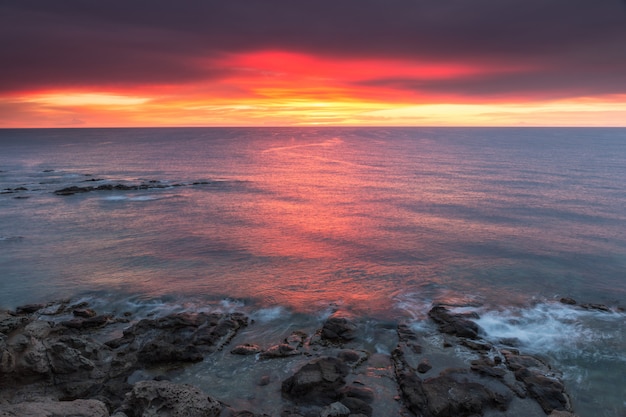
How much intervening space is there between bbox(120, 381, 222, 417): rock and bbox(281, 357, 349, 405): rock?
3.01m

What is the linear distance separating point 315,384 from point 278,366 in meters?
2.75

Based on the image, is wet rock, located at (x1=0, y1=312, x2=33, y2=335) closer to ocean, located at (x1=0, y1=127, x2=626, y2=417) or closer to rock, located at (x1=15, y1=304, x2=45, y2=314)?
rock, located at (x1=15, y1=304, x2=45, y2=314)

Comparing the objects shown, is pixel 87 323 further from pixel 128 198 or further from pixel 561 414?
pixel 128 198

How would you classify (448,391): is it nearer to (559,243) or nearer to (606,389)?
(606,389)

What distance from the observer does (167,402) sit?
49.2 feet

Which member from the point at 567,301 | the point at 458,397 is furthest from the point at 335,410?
the point at 567,301

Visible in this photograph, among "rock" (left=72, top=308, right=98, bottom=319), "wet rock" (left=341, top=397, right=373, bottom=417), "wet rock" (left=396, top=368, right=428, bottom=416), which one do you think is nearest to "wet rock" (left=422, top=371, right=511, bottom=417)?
"wet rock" (left=396, top=368, right=428, bottom=416)

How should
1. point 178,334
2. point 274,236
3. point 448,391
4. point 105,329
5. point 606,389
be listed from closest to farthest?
point 448,391, point 606,389, point 178,334, point 105,329, point 274,236

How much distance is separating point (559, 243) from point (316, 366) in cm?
3122

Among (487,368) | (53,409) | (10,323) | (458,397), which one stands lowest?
(487,368)

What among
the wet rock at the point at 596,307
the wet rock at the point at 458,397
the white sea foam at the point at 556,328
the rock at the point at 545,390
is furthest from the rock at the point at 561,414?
the wet rock at the point at 596,307

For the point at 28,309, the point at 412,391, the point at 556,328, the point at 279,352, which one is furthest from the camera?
the point at 28,309

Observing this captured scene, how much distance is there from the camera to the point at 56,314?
79.8 feet

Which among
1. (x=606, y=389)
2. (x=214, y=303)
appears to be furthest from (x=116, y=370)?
(x=606, y=389)
